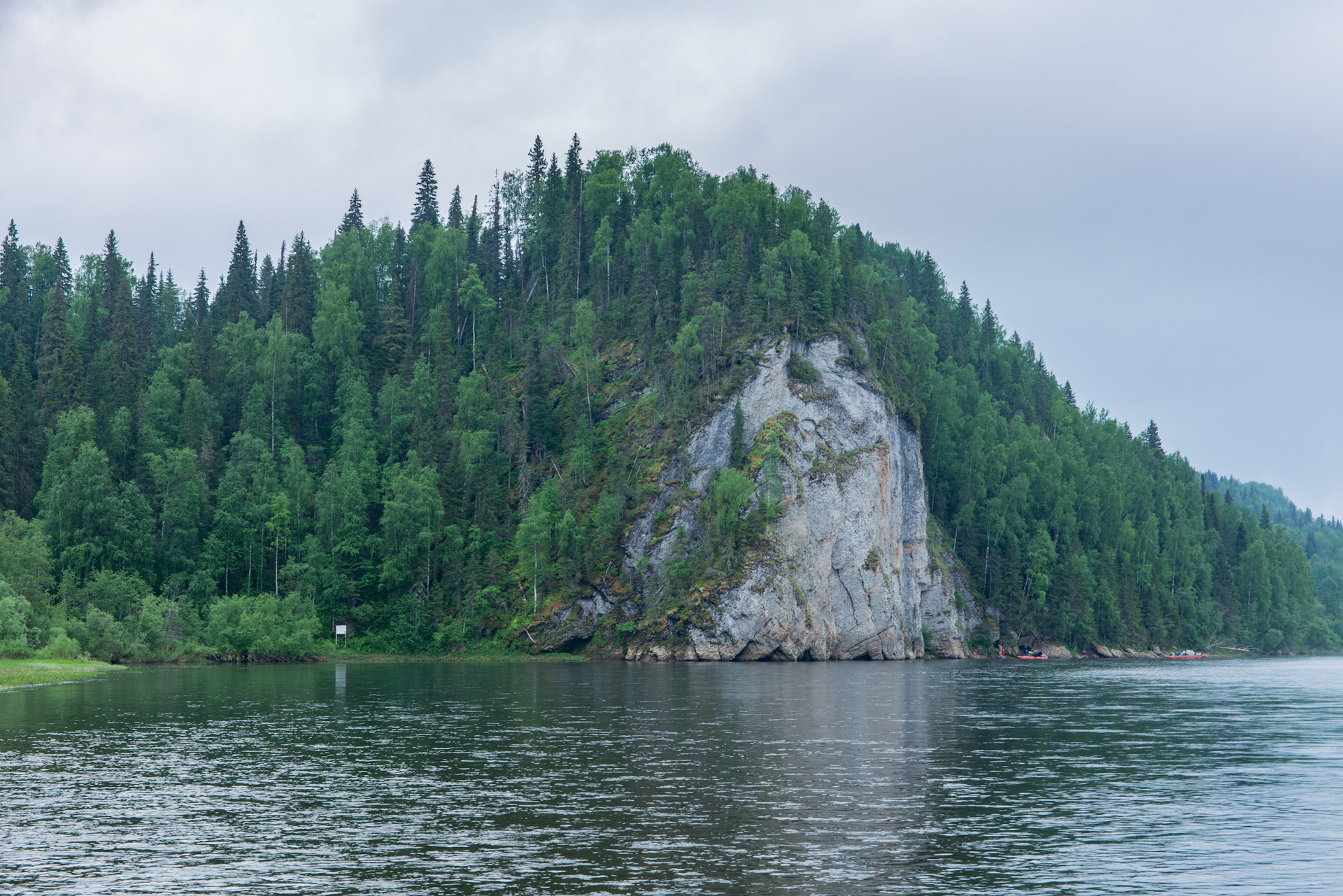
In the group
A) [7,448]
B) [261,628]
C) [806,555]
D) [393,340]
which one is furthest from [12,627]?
[393,340]

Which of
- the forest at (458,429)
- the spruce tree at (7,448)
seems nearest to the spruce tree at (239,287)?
the forest at (458,429)

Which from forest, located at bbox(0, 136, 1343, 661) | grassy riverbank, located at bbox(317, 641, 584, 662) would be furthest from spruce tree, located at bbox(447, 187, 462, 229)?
grassy riverbank, located at bbox(317, 641, 584, 662)

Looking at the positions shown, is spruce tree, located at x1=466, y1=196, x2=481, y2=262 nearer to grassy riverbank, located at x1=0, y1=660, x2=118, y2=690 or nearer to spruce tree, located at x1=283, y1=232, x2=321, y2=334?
spruce tree, located at x1=283, y1=232, x2=321, y2=334

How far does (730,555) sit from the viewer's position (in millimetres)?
123250

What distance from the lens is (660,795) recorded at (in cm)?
3434

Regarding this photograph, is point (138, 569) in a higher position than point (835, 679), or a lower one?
higher

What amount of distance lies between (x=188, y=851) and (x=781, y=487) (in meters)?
105

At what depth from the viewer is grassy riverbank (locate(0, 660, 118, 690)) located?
256 feet

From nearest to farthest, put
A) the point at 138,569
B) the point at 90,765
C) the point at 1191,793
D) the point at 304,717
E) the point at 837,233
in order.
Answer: the point at 1191,793 → the point at 90,765 → the point at 304,717 → the point at 138,569 → the point at 837,233

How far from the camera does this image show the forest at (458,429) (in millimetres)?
124938

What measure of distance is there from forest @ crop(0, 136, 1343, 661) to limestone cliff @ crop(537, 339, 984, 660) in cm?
359

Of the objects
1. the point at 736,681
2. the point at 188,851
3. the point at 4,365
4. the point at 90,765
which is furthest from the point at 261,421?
the point at 188,851

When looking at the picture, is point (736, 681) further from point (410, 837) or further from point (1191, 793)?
point (410, 837)

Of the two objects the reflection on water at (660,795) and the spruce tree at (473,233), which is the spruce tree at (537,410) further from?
the reflection on water at (660,795)
